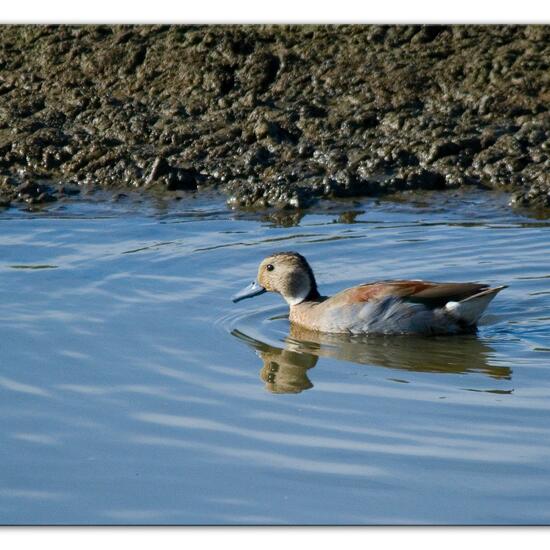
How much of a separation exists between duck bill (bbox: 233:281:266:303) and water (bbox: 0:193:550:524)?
8 cm

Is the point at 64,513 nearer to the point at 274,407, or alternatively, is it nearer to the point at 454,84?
the point at 274,407

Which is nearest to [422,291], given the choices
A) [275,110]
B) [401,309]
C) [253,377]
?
[401,309]

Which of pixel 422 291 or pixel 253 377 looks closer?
pixel 253 377

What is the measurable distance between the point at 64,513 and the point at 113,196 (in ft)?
22.6

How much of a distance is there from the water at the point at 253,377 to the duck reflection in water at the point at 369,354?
2 cm

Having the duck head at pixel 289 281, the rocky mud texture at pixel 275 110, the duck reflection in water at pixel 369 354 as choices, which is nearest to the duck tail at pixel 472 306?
the duck reflection in water at pixel 369 354

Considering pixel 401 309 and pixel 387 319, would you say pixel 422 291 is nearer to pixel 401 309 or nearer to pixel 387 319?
pixel 401 309

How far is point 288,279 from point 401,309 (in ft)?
3.50

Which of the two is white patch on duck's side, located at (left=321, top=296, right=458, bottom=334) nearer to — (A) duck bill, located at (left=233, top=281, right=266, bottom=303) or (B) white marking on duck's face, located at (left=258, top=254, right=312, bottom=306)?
(B) white marking on duck's face, located at (left=258, top=254, right=312, bottom=306)

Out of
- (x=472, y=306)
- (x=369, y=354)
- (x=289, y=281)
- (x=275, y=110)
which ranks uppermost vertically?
(x=275, y=110)

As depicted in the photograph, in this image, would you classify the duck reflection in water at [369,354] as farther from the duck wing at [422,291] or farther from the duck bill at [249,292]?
the duck bill at [249,292]

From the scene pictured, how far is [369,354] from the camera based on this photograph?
8859mm

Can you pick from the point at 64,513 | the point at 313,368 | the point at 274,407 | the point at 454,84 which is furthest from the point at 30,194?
the point at 64,513

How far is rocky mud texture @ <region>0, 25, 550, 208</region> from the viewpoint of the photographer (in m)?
12.3
